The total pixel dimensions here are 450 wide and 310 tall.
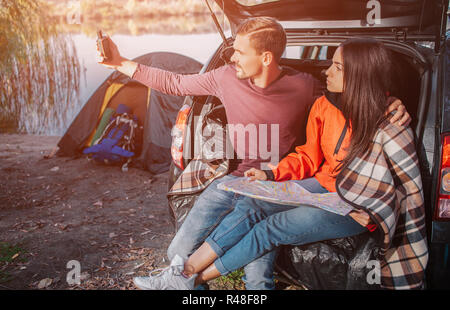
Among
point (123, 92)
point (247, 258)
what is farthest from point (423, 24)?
point (123, 92)

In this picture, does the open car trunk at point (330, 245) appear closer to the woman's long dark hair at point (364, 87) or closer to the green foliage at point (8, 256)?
the woman's long dark hair at point (364, 87)

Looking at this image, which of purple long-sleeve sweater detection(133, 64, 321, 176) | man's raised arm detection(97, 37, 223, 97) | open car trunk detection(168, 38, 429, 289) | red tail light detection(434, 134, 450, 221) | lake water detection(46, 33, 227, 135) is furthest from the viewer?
lake water detection(46, 33, 227, 135)

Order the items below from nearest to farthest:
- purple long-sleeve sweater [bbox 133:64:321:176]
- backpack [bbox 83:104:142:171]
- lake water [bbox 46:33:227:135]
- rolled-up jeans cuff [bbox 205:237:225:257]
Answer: rolled-up jeans cuff [bbox 205:237:225:257], purple long-sleeve sweater [bbox 133:64:321:176], backpack [bbox 83:104:142:171], lake water [bbox 46:33:227:135]

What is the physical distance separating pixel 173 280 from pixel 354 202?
46.2 inches

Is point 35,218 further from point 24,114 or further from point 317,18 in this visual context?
point 24,114

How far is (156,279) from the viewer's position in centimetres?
232

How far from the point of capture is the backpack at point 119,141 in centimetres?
588

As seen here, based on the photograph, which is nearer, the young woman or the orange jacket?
the young woman

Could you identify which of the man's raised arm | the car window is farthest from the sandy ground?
the car window

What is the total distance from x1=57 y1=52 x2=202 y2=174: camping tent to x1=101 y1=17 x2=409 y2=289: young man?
3.56 m

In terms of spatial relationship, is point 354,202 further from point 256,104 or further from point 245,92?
point 245,92

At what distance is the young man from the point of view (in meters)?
2.42

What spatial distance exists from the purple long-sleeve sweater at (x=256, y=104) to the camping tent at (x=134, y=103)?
11.7 ft

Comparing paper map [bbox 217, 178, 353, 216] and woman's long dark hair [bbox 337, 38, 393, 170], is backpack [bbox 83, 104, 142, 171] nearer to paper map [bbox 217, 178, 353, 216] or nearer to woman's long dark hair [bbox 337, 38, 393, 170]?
paper map [bbox 217, 178, 353, 216]
